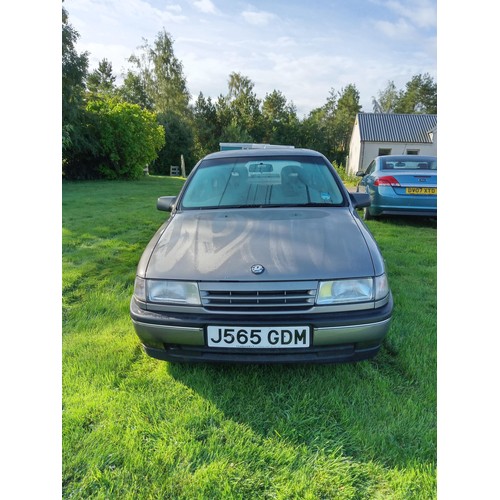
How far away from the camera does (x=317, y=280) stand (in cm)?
187

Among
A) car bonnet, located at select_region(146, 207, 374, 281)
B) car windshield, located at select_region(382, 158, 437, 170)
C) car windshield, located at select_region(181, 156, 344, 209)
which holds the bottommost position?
car bonnet, located at select_region(146, 207, 374, 281)

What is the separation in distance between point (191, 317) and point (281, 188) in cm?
148

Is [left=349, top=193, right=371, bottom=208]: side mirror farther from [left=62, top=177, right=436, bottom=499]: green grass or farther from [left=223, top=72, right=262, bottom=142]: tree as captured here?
[left=223, top=72, right=262, bottom=142]: tree

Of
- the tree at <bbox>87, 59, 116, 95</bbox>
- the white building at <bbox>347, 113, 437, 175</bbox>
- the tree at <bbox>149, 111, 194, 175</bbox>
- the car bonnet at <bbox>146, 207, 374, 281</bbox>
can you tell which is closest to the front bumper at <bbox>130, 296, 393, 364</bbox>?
the car bonnet at <bbox>146, 207, 374, 281</bbox>

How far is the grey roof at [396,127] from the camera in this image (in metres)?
26.7

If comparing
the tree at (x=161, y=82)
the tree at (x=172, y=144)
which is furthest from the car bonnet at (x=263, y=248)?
the tree at (x=161, y=82)

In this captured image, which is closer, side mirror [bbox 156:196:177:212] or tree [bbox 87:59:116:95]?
side mirror [bbox 156:196:177:212]

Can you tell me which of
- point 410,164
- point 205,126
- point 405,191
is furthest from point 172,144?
point 405,191

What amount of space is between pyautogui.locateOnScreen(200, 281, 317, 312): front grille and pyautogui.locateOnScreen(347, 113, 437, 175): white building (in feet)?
86.6

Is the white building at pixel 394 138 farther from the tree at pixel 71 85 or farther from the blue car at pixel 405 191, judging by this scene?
the blue car at pixel 405 191

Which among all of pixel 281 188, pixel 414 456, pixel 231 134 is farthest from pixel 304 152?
pixel 231 134

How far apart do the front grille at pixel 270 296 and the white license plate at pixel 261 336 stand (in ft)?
0.32

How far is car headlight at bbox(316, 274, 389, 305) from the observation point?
73.5 inches

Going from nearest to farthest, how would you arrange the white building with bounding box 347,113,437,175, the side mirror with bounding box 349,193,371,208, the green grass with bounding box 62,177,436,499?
the green grass with bounding box 62,177,436,499 → the side mirror with bounding box 349,193,371,208 → the white building with bounding box 347,113,437,175
